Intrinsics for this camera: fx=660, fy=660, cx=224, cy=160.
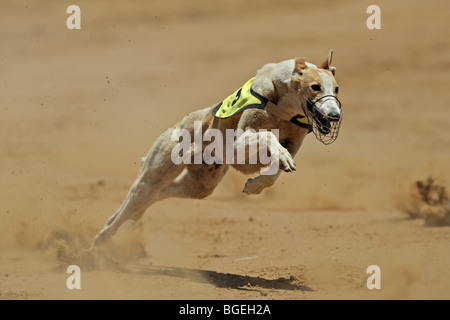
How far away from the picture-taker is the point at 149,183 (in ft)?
26.2

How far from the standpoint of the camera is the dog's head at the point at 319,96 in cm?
618

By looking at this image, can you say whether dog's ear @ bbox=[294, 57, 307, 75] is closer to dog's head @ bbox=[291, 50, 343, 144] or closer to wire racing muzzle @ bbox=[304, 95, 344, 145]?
dog's head @ bbox=[291, 50, 343, 144]

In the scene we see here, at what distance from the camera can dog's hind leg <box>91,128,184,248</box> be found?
7.86 m

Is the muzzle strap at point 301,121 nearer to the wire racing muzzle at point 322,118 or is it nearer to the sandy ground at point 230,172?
the wire racing muzzle at point 322,118

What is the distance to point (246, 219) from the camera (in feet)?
37.8

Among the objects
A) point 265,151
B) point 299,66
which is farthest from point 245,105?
point 299,66

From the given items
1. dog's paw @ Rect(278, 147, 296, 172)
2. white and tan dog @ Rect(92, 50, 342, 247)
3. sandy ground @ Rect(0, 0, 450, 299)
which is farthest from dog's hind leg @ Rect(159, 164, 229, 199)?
dog's paw @ Rect(278, 147, 296, 172)

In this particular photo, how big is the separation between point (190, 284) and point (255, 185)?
1.41 m

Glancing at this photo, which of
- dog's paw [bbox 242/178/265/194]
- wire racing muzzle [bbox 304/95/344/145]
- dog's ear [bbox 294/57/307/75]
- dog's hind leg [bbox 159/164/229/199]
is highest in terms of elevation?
dog's ear [bbox 294/57/307/75]

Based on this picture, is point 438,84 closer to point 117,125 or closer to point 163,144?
point 117,125

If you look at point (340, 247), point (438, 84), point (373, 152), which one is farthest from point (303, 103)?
point (438, 84)

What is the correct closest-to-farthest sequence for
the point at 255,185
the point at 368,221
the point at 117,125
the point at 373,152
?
1. the point at 255,185
2. the point at 368,221
3. the point at 373,152
4. the point at 117,125

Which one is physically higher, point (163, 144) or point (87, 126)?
point (87, 126)

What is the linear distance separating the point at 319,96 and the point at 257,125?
76 cm
